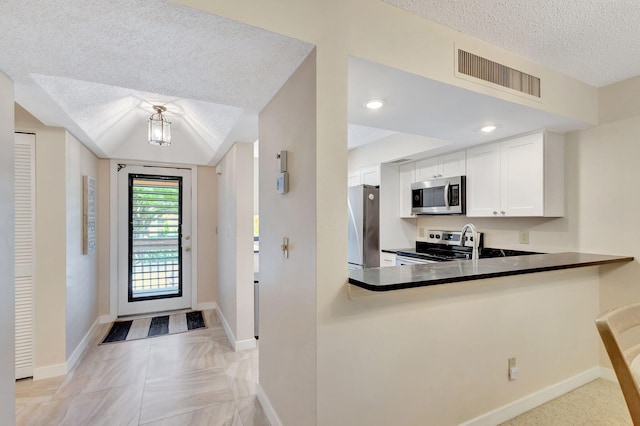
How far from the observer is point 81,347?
296 centimetres

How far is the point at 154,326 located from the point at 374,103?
144 inches

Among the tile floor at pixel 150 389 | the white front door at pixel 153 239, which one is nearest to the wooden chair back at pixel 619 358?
the tile floor at pixel 150 389

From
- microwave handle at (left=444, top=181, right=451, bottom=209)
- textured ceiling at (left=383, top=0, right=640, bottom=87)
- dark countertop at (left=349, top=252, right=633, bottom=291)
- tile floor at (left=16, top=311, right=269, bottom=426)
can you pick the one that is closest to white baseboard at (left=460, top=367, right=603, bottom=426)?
dark countertop at (left=349, top=252, right=633, bottom=291)

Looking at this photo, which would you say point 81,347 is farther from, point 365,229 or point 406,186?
point 406,186

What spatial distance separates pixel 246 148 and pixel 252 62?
1.61m

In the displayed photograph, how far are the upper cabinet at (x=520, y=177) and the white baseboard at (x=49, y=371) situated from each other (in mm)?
4150

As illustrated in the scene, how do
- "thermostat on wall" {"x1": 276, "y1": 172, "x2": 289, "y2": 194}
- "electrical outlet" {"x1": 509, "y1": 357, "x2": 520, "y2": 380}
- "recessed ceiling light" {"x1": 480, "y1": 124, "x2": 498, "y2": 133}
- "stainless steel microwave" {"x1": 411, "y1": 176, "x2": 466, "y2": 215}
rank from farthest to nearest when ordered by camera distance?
1. "stainless steel microwave" {"x1": 411, "y1": 176, "x2": 466, "y2": 215}
2. "recessed ceiling light" {"x1": 480, "y1": 124, "x2": 498, "y2": 133}
3. "electrical outlet" {"x1": 509, "y1": 357, "x2": 520, "y2": 380}
4. "thermostat on wall" {"x1": 276, "y1": 172, "x2": 289, "y2": 194}

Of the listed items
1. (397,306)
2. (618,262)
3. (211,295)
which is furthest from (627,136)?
(211,295)

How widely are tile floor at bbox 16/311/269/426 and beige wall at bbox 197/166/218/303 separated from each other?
1262 millimetres

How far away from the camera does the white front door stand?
13.3 ft

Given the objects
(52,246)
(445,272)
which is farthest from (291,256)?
(52,246)

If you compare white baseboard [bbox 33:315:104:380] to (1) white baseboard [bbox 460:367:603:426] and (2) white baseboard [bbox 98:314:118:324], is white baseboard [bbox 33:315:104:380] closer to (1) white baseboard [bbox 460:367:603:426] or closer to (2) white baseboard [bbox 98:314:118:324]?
(2) white baseboard [bbox 98:314:118:324]

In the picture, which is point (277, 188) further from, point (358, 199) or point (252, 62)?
point (358, 199)

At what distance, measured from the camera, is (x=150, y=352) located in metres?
3.01
